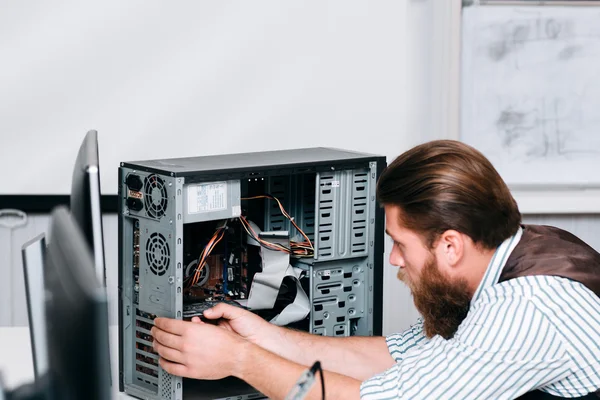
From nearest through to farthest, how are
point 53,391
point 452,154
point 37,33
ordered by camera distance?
point 53,391 < point 452,154 < point 37,33

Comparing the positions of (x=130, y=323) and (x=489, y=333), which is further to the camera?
(x=130, y=323)

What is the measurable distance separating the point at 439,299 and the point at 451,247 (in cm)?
12

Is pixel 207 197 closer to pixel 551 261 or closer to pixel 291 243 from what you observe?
pixel 291 243

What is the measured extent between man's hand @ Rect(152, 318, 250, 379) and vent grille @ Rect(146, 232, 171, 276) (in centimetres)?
9

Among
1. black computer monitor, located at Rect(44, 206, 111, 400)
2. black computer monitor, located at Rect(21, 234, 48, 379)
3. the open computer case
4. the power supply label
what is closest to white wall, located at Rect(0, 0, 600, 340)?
the open computer case

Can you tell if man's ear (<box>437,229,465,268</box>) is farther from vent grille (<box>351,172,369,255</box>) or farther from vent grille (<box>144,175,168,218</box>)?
vent grille (<box>144,175,168,218</box>)

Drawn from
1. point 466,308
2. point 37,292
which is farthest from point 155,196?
point 466,308

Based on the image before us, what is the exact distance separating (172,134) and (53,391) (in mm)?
1753

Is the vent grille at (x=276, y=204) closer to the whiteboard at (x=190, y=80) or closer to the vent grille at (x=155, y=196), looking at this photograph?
the vent grille at (x=155, y=196)

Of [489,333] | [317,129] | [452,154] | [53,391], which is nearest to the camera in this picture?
[53,391]

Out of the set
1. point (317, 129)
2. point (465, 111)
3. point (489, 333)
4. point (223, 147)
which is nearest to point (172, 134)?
point (223, 147)

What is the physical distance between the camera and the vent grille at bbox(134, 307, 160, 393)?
146 centimetres

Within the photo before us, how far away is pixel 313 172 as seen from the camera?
157cm

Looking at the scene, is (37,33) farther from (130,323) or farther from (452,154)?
(452,154)
